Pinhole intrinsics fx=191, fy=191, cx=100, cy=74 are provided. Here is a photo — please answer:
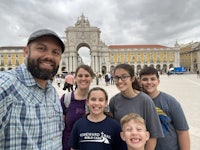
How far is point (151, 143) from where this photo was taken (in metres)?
1.75

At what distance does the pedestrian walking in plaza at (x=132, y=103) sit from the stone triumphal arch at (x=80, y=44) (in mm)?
55160

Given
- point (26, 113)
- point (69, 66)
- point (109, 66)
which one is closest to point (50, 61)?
point (26, 113)

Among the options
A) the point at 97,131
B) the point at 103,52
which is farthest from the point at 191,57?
the point at 97,131

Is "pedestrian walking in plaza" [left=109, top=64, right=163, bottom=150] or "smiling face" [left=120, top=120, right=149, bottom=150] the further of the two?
"pedestrian walking in plaza" [left=109, top=64, right=163, bottom=150]

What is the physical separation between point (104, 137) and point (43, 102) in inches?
25.7

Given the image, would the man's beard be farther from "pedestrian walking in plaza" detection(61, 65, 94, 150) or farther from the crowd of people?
"pedestrian walking in plaza" detection(61, 65, 94, 150)

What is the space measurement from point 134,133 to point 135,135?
0.7 inches

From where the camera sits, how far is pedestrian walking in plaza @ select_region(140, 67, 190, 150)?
6.26 ft

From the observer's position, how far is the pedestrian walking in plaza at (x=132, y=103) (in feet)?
5.73

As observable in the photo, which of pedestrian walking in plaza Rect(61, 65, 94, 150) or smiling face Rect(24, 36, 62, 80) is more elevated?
smiling face Rect(24, 36, 62, 80)

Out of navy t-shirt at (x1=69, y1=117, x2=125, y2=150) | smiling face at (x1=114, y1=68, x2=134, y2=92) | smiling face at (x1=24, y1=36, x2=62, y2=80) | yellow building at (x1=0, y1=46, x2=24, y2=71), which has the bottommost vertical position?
navy t-shirt at (x1=69, y1=117, x2=125, y2=150)

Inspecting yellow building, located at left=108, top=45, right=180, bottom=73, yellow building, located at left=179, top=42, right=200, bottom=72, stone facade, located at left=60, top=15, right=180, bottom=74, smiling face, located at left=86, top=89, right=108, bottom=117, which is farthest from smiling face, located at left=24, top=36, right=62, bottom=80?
yellow building, located at left=179, top=42, right=200, bottom=72

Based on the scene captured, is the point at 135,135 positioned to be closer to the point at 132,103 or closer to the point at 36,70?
the point at 132,103

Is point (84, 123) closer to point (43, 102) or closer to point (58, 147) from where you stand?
point (58, 147)
